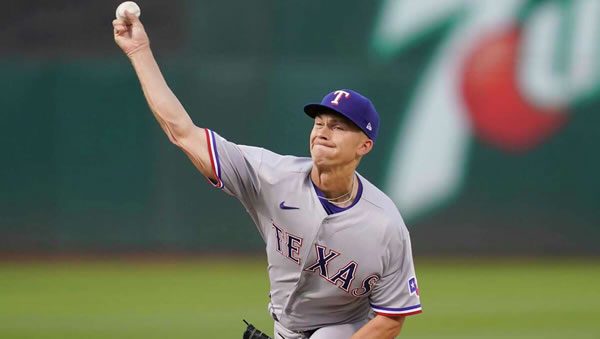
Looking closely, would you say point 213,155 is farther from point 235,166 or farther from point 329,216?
point 329,216

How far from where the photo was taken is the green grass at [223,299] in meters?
9.65

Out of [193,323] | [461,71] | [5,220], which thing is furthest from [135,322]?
[461,71]

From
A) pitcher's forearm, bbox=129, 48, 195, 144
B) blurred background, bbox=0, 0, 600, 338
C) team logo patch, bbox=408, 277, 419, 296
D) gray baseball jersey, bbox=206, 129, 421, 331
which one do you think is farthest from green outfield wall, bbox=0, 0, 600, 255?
pitcher's forearm, bbox=129, 48, 195, 144

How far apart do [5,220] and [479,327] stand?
6.20m

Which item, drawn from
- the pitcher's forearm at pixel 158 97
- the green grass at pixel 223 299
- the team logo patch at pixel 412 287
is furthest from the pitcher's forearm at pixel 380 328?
the green grass at pixel 223 299

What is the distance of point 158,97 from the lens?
5.20m

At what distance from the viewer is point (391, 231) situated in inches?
223

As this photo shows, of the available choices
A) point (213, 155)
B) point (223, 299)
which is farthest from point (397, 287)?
point (223, 299)

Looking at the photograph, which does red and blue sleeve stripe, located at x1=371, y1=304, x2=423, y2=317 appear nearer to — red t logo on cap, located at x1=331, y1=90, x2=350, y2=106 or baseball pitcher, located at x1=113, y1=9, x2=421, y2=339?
baseball pitcher, located at x1=113, y1=9, x2=421, y2=339

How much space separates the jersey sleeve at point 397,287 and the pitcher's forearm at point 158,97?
4.28ft

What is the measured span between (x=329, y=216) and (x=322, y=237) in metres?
0.11

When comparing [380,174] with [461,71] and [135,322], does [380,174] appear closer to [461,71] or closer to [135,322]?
[461,71]

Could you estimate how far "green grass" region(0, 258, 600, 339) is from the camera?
9.65m

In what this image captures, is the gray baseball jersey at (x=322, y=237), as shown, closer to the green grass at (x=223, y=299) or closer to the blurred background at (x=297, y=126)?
Result: the green grass at (x=223, y=299)
